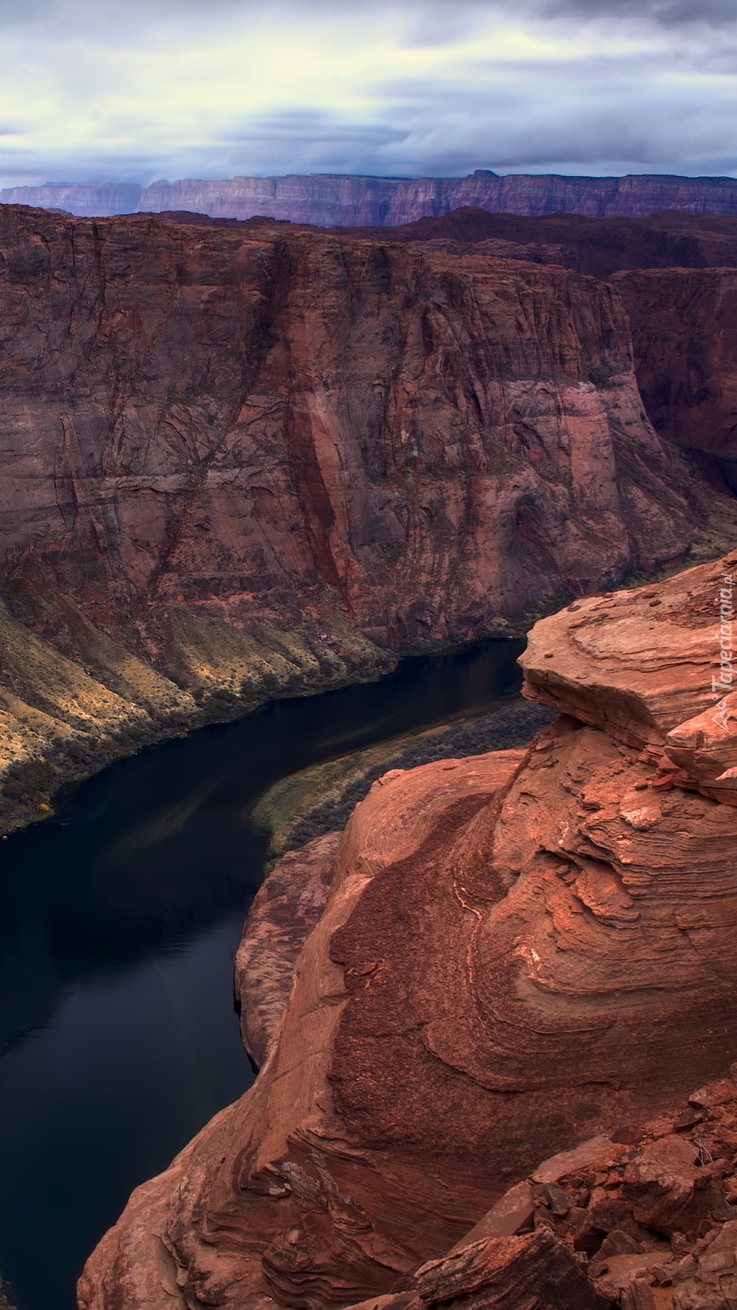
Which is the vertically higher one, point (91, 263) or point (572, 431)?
point (91, 263)

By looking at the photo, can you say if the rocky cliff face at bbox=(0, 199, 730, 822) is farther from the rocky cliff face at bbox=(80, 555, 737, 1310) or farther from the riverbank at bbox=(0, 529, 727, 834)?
the rocky cliff face at bbox=(80, 555, 737, 1310)

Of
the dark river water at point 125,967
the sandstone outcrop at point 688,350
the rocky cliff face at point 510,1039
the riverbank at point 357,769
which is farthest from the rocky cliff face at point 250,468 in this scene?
the rocky cliff face at point 510,1039

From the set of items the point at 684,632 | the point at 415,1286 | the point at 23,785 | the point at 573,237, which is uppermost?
the point at 573,237

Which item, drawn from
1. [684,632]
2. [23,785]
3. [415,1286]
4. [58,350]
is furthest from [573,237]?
[415,1286]

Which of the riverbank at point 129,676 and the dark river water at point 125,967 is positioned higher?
the riverbank at point 129,676

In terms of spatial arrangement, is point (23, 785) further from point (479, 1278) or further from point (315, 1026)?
point (479, 1278)

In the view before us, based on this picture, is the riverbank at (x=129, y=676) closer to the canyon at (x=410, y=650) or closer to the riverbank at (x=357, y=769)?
the canyon at (x=410, y=650)
